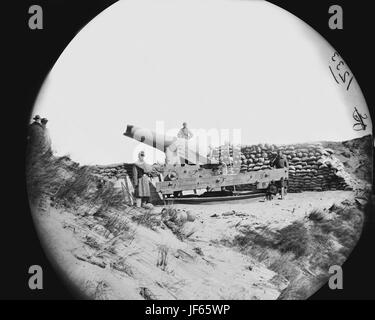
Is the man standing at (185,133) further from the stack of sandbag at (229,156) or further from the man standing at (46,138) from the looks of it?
the man standing at (46,138)

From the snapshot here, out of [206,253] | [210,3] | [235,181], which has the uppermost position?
[210,3]

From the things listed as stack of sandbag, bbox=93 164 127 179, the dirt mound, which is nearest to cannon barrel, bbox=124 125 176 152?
stack of sandbag, bbox=93 164 127 179

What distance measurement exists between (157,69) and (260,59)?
40.3 inches

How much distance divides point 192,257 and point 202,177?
0.80 meters

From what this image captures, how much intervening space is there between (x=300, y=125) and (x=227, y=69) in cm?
91

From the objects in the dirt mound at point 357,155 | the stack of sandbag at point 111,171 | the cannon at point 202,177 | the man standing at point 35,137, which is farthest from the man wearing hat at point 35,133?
the dirt mound at point 357,155

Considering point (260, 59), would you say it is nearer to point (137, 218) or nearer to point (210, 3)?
point (210, 3)

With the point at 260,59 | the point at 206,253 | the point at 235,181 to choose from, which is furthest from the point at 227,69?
the point at 206,253

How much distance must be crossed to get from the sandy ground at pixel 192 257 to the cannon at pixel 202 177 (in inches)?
5.3

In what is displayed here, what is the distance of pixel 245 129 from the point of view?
1100cm

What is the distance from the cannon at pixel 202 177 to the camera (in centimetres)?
1111

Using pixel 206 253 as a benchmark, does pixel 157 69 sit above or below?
above

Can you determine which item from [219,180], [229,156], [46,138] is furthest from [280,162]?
[46,138]

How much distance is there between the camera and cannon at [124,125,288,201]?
11.1m
